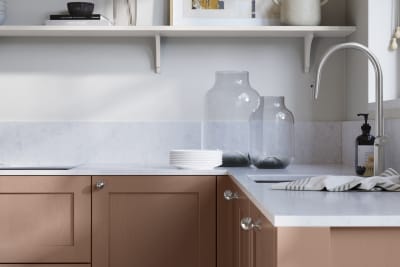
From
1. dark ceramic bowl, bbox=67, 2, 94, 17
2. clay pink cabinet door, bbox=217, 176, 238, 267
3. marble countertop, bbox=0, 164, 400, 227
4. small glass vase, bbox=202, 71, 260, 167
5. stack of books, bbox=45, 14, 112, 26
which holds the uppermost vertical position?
dark ceramic bowl, bbox=67, 2, 94, 17

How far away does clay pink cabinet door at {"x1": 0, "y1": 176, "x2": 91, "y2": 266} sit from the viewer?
2869mm

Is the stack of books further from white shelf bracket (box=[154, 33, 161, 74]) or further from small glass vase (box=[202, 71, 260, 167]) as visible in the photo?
small glass vase (box=[202, 71, 260, 167])

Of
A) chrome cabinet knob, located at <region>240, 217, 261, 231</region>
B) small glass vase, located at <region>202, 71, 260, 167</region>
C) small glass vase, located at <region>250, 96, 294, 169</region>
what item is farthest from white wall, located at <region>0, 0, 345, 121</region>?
chrome cabinet knob, located at <region>240, 217, 261, 231</region>

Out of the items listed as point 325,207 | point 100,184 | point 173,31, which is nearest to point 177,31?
point 173,31

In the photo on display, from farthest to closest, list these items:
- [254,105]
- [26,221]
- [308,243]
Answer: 1. [254,105]
2. [26,221]
3. [308,243]

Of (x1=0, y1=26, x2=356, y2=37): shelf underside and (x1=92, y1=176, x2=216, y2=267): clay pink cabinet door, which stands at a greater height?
(x1=0, y1=26, x2=356, y2=37): shelf underside

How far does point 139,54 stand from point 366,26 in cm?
106

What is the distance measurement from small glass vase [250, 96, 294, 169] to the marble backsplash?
13.7 inches

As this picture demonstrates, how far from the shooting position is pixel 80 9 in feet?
10.6

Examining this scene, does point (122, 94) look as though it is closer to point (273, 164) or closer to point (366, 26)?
point (273, 164)

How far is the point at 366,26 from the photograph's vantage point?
3047 mm

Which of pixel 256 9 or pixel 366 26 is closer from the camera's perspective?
pixel 366 26

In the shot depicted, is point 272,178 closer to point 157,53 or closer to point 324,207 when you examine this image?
point 157,53

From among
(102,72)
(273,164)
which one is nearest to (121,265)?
(273,164)
